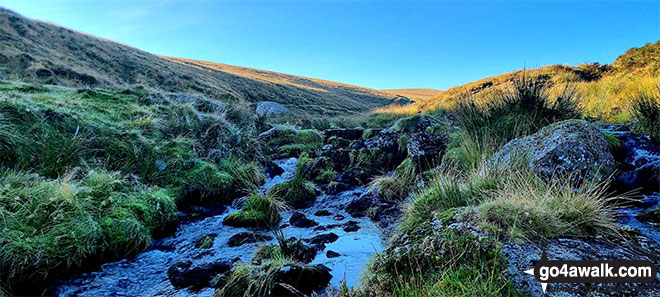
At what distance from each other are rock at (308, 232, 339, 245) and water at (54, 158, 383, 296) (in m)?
0.11

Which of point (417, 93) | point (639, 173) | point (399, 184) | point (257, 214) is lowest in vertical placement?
point (257, 214)

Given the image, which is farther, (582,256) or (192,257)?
(192,257)

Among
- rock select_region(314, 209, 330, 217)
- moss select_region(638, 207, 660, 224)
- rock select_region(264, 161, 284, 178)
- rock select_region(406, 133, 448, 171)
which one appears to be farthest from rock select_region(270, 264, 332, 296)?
rock select_region(264, 161, 284, 178)

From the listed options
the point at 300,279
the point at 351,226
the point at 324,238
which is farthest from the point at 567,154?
the point at 300,279

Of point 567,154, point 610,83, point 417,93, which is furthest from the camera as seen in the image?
point 417,93

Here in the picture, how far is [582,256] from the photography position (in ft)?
8.30

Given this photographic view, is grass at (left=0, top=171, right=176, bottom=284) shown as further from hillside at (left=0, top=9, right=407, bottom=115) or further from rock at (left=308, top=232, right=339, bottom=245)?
hillside at (left=0, top=9, right=407, bottom=115)

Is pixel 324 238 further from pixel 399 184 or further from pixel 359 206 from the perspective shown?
pixel 399 184

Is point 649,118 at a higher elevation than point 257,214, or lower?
higher

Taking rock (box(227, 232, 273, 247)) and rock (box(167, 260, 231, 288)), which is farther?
rock (box(227, 232, 273, 247))

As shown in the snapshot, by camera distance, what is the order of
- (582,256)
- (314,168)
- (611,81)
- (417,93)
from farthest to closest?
1. (417,93)
2. (611,81)
3. (314,168)
4. (582,256)

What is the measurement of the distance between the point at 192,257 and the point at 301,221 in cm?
206

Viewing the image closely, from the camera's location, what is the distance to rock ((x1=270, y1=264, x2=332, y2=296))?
3396 millimetres

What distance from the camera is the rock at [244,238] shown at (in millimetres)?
5223
